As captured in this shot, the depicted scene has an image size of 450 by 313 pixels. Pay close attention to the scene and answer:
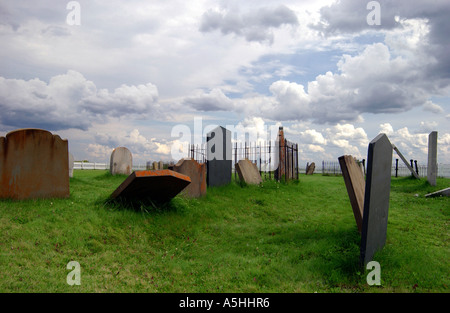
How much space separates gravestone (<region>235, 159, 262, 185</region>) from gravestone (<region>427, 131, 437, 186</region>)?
790 cm

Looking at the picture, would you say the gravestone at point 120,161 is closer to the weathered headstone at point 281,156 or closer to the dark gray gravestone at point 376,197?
the weathered headstone at point 281,156

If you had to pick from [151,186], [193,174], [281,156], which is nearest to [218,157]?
[193,174]

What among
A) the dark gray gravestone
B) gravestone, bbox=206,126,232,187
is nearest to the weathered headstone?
gravestone, bbox=206,126,232,187

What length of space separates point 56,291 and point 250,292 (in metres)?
2.59

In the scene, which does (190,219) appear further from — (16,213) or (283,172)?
(283,172)

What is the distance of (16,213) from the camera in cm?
670

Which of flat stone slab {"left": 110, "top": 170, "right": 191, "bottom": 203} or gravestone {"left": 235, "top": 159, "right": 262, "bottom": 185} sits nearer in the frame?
flat stone slab {"left": 110, "top": 170, "right": 191, "bottom": 203}

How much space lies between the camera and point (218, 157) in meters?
12.4

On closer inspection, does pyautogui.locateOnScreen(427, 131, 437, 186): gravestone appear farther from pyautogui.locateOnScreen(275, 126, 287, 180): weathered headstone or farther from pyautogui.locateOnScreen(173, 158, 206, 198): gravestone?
pyautogui.locateOnScreen(173, 158, 206, 198): gravestone

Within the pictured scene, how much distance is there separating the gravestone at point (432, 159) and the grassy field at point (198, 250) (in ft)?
21.2

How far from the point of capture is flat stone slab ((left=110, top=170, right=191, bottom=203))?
7.10m

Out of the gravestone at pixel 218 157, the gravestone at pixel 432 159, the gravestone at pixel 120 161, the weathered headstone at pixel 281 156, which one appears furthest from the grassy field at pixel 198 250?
the gravestone at pixel 120 161

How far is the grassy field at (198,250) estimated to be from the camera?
4742mm
